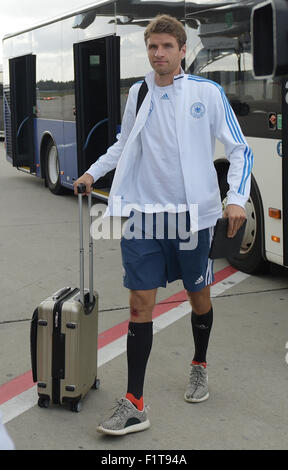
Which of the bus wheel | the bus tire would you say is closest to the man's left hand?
the bus tire

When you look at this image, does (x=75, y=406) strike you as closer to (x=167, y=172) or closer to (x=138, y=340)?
(x=138, y=340)

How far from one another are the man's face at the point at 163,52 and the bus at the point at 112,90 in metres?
2.31

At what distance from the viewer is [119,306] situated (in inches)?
227

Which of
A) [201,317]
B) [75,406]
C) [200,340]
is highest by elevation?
[201,317]

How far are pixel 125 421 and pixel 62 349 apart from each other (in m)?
0.52

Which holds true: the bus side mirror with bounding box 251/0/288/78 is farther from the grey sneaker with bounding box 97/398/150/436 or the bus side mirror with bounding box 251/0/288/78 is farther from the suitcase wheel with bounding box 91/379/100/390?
the suitcase wheel with bounding box 91/379/100/390

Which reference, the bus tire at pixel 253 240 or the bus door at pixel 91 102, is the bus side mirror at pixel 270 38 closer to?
the bus tire at pixel 253 240

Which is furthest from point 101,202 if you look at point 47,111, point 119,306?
point 119,306

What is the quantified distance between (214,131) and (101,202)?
7.73 meters

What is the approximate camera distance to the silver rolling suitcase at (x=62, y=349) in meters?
3.78

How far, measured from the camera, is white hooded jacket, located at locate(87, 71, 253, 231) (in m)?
3.51

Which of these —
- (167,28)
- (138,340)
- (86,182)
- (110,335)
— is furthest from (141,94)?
(110,335)

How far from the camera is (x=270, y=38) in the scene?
3.04 meters
